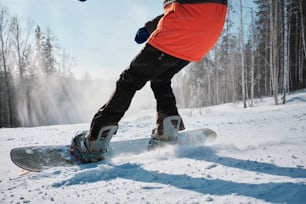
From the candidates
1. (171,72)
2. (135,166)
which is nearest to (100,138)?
(135,166)

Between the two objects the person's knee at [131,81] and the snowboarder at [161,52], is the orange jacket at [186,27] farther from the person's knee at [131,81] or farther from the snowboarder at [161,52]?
the person's knee at [131,81]

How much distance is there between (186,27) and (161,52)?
0.59ft

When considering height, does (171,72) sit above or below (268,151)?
above

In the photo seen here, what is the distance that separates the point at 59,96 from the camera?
2873 centimetres

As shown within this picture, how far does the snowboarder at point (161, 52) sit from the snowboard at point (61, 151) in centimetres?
11

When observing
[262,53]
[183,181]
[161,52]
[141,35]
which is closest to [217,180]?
[183,181]

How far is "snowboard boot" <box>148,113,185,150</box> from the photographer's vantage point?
1.56m

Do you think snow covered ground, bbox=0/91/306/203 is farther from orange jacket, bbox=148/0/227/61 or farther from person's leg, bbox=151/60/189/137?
orange jacket, bbox=148/0/227/61

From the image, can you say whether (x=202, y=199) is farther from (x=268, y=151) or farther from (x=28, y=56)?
(x=28, y=56)

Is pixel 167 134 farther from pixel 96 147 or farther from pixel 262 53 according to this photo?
pixel 262 53

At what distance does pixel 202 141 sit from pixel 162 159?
62cm

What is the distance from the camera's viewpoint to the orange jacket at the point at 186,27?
120 cm

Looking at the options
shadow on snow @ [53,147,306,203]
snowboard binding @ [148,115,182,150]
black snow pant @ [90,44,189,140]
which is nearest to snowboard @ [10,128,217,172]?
snowboard binding @ [148,115,182,150]

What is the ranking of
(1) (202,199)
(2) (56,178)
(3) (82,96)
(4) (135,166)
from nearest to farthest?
(1) (202,199) < (2) (56,178) < (4) (135,166) < (3) (82,96)
